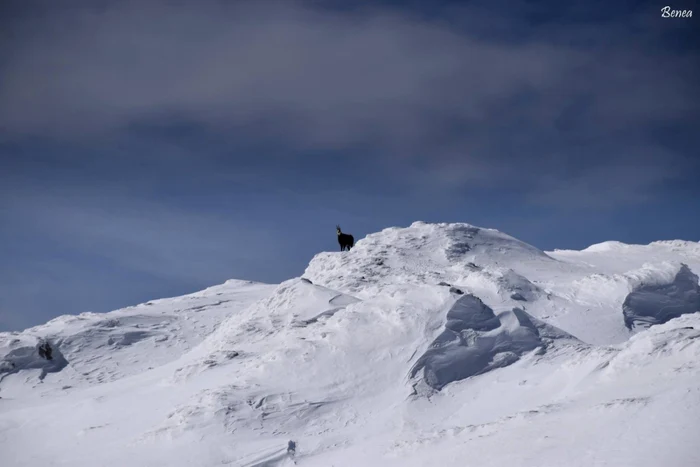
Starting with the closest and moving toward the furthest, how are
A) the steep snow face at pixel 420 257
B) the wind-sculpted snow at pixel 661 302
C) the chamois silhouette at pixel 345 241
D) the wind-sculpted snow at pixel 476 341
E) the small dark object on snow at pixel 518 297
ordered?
the wind-sculpted snow at pixel 476 341, the wind-sculpted snow at pixel 661 302, the small dark object on snow at pixel 518 297, the steep snow face at pixel 420 257, the chamois silhouette at pixel 345 241

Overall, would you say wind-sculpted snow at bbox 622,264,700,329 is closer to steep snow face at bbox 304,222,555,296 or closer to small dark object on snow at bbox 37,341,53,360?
steep snow face at bbox 304,222,555,296

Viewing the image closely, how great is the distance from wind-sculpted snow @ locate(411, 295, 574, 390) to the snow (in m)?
0.06

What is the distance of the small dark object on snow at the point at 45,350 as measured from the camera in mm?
36750

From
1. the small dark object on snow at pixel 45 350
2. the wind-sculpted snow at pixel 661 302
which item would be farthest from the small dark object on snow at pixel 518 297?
the small dark object on snow at pixel 45 350

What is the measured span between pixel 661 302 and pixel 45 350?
35501 millimetres

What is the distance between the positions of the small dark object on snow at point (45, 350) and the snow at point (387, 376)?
273mm

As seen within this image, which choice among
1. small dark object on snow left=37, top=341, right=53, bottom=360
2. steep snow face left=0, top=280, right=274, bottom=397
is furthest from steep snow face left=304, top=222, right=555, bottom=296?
small dark object on snow left=37, top=341, right=53, bottom=360

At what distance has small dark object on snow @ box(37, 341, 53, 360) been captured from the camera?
121ft

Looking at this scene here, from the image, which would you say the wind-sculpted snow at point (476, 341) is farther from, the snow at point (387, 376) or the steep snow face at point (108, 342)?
the steep snow face at point (108, 342)

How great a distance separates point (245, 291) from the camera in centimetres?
4984

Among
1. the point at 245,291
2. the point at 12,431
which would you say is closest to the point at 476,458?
the point at 12,431

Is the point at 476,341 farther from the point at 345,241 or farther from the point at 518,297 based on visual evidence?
the point at 345,241

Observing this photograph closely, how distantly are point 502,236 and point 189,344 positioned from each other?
24.4 m

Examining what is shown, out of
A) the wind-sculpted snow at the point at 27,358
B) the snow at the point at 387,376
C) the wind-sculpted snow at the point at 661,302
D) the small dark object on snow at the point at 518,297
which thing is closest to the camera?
the snow at the point at 387,376
